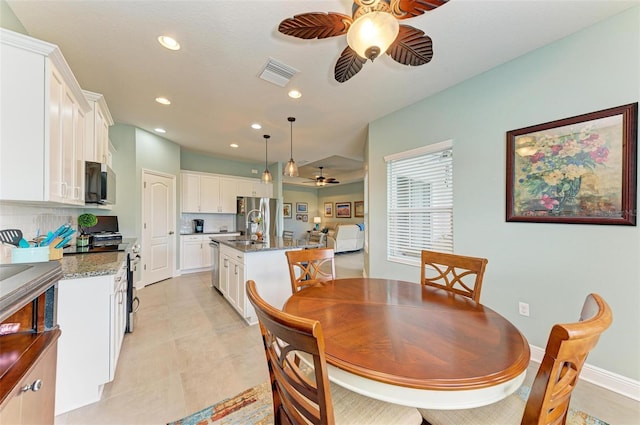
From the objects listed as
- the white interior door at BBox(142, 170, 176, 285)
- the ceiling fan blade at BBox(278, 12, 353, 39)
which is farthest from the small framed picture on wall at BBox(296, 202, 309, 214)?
the ceiling fan blade at BBox(278, 12, 353, 39)

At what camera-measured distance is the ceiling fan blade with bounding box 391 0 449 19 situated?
1209 mm

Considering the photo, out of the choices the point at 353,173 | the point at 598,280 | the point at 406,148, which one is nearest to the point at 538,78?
the point at 406,148

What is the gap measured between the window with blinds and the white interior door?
413 cm

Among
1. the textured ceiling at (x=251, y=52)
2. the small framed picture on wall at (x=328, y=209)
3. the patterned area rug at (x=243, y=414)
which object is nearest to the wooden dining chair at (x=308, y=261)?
the patterned area rug at (x=243, y=414)

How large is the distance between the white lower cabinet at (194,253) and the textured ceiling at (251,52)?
8.41ft

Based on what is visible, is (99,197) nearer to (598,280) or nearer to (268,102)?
(268,102)

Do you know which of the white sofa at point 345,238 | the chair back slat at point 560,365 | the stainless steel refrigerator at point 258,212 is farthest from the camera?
the white sofa at point 345,238

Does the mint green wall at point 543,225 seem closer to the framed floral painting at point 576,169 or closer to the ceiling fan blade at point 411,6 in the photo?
the framed floral painting at point 576,169

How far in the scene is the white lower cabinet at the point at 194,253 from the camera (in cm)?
501

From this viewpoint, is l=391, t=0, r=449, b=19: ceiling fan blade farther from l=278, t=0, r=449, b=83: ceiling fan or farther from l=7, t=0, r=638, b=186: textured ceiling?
l=7, t=0, r=638, b=186: textured ceiling

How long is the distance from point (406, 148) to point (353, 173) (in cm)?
542

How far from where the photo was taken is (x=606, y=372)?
1.73m

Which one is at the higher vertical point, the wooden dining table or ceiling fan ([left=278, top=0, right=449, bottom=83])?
ceiling fan ([left=278, top=0, right=449, bottom=83])

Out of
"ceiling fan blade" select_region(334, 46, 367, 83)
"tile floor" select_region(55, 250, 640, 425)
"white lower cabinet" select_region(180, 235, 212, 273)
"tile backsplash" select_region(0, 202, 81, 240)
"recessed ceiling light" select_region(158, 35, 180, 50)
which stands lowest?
"tile floor" select_region(55, 250, 640, 425)
